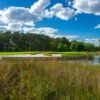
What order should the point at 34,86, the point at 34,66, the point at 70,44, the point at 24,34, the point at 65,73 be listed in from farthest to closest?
the point at 70,44
the point at 24,34
the point at 34,66
the point at 65,73
the point at 34,86

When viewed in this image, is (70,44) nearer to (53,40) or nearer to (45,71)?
(53,40)

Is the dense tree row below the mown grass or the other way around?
the other way around

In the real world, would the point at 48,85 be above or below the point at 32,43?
below

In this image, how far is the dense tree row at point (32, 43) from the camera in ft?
315

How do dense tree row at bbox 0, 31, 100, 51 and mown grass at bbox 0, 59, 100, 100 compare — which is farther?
dense tree row at bbox 0, 31, 100, 51

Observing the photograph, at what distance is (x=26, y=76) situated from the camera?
5648mm

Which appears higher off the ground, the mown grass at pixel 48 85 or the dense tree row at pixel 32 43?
the dense tree row at pixel 32 43

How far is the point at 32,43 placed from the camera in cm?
10350

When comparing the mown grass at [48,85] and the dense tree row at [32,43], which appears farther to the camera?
the dense tree row at [32,43]

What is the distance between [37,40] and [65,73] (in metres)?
99.6

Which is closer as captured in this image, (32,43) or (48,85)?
(48,85)

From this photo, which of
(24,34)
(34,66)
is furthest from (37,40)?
(34,66)

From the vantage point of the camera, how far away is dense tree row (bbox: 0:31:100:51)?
315ft

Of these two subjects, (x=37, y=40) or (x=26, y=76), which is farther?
(x=37, y=40)
